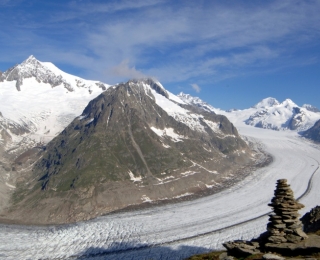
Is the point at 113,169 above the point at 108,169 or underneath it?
underneath

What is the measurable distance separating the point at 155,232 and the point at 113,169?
6177 centimetres

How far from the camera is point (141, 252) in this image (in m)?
73.1

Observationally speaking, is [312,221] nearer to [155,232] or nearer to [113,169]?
[155,232]

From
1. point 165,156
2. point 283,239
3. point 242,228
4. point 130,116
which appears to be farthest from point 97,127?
point 283,239

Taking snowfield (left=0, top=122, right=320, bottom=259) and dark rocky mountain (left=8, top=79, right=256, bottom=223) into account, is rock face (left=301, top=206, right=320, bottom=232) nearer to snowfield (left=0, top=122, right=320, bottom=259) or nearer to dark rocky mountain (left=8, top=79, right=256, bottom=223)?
snowfield (left=0, top=122, right=320, bottom=259)

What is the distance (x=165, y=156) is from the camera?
546ft

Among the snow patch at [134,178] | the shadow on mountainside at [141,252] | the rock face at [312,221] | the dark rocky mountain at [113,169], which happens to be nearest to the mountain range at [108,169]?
the dark rocky mountain at [113,169]

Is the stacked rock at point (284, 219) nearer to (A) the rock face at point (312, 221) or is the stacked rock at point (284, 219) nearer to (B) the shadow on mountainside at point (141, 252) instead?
(A) the rock face at point (312, 221)

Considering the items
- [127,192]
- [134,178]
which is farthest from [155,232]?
[134,178]

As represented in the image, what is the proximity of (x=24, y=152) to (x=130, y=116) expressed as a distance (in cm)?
6329

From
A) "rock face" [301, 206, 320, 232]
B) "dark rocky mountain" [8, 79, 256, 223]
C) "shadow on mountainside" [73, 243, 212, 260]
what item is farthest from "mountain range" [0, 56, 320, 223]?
"rock face" [301, 206, 320, 232]

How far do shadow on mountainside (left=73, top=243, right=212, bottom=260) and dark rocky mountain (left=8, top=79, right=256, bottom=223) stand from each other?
3820cm

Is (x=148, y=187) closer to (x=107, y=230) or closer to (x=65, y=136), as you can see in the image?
(x=107, y=230)

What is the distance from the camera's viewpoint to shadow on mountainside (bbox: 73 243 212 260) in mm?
69812
